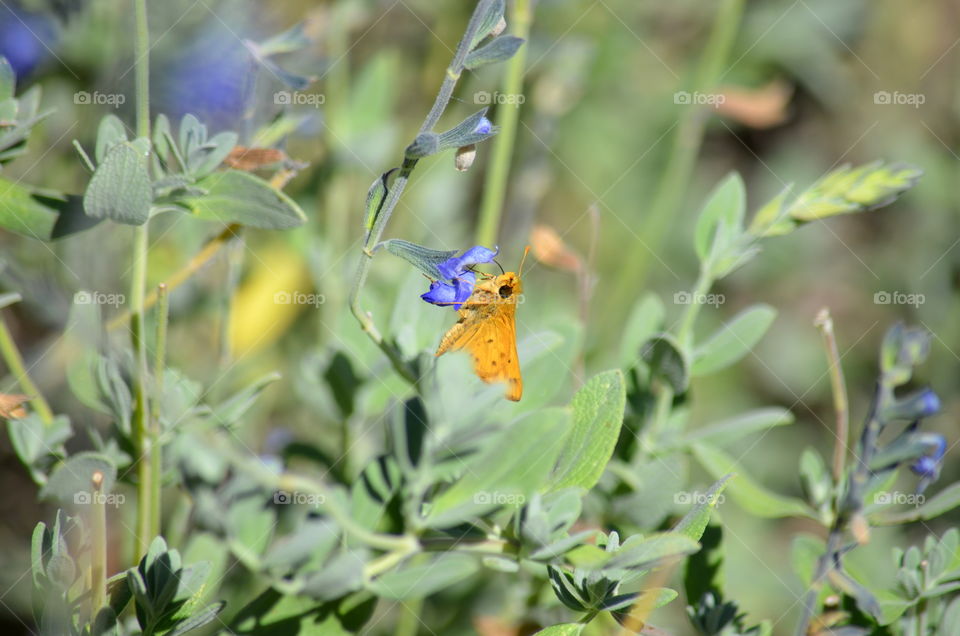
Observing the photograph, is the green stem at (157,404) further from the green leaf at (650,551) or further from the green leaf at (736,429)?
the green leaf at (736,429)

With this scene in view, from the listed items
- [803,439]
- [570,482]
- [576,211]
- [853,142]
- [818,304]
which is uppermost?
[570,482]

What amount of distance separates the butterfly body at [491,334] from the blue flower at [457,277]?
64mm

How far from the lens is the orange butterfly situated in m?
0.77

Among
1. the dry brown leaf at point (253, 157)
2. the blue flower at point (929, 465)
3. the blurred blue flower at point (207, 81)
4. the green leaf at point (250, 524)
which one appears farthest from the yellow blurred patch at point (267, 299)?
the blue flower at point (929, 465)

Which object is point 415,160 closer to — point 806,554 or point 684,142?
point 806,554

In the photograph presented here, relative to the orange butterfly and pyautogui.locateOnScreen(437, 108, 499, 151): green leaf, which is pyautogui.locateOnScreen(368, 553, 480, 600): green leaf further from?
pyautogui.locateOnScreen(437, 108, 499, 151): green leaf

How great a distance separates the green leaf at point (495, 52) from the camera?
0.67 meters

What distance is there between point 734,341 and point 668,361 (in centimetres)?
10

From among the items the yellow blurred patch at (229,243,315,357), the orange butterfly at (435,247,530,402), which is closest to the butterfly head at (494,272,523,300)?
the orange butterfly at (435,247,530,402)

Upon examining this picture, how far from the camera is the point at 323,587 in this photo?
2.43 feet

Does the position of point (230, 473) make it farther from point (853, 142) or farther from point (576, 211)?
point (853, 142)

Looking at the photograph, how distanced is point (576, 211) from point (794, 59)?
0.67 metres

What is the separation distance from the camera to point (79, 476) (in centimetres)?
74

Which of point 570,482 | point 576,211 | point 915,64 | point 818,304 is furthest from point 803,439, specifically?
point 570,482
